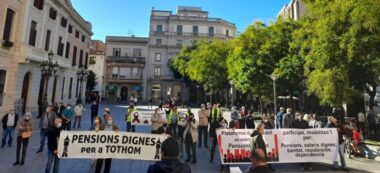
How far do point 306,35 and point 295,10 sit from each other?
2669 cm

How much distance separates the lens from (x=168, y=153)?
4.08 meters

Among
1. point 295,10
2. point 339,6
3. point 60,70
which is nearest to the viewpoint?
point 339,6

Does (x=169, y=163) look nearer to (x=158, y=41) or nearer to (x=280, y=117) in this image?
(x=280, y=117)

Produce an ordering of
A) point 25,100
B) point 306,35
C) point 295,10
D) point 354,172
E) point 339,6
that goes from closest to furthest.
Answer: point 354,172 < point 339,6 < point 306,35 < point 25,100 < point 295,10

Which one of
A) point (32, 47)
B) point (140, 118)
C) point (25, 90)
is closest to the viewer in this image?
point (140, 118)

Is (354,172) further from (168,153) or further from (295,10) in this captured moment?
(295,10)

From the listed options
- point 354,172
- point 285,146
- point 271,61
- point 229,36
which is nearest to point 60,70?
point 271,61

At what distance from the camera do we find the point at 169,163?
3.98m

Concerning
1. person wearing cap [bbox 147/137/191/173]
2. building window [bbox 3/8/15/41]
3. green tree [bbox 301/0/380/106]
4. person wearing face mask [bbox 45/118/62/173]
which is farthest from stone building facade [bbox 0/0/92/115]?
green tree [bbox 301/0/380/106]

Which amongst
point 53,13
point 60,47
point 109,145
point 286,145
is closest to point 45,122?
point 109,145

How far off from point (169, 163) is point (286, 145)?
5.87 meters

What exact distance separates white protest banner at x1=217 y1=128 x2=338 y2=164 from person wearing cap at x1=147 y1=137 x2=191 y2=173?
4607 millimetres

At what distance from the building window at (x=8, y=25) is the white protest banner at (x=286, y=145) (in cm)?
1807

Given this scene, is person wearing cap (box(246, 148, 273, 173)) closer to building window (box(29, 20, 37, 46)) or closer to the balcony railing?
building window (box(29, 20, 37, 46))
